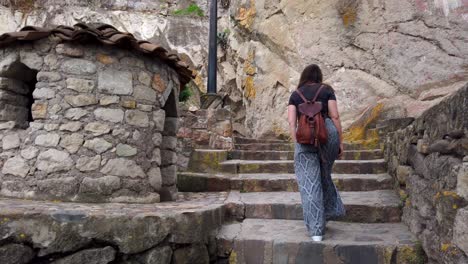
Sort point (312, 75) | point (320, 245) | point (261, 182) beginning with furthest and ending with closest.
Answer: point (261, 182) < point (312, 75) < point (320, 245)

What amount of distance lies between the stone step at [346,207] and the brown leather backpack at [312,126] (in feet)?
3.29

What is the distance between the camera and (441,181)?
6.78 ft

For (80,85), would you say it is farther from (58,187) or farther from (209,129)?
(209,129)

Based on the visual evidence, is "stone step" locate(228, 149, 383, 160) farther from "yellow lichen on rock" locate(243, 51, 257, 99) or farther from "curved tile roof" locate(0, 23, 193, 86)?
"yellow lichen on rock" locate(243, 51, 257, 99)

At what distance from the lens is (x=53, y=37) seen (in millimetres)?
3289

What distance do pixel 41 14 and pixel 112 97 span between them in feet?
50.3

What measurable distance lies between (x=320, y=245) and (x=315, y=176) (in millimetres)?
521

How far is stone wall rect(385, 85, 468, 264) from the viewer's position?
1.72 metres

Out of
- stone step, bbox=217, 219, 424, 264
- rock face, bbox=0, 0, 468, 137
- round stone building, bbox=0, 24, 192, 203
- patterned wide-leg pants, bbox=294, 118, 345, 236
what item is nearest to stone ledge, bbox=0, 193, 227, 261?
stone step, bbox=217, 219, 424, 264

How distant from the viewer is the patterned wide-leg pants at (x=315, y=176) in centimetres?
279

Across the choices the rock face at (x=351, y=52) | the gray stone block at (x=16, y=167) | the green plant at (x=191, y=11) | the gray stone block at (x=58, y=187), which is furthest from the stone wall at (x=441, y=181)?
the green plant at (x=191, y=11)

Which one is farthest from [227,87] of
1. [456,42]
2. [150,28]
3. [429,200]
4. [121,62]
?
[429,200]

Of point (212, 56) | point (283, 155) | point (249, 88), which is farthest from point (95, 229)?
point (249, 88)

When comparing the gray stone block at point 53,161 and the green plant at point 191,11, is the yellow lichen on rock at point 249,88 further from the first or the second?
the gray stone block at point 53,161
